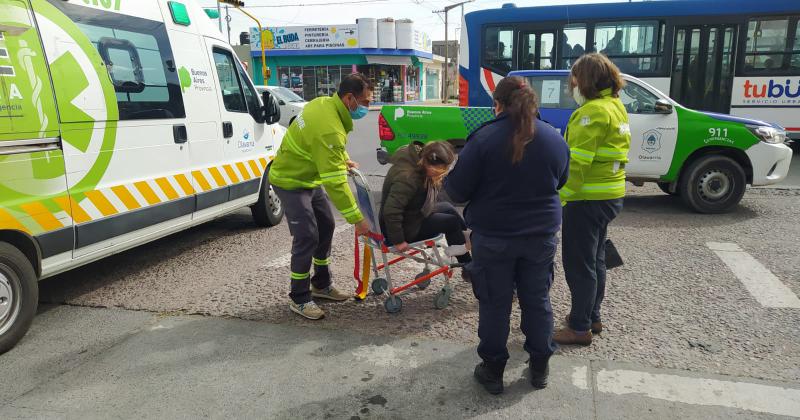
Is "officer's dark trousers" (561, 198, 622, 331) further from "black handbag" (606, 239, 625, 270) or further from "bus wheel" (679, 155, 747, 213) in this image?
"bus wheel" (679, 155, 747, 213)

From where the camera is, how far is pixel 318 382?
3.31 m

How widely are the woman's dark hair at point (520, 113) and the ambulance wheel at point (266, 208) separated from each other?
13.9ft

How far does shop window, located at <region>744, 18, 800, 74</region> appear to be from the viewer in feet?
35.4

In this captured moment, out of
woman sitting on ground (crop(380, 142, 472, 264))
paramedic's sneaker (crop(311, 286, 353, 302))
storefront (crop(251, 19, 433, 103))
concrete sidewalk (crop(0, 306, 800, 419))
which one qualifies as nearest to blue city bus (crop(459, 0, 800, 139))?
woman sitting on ground (crop(380, 142, 472, 264))

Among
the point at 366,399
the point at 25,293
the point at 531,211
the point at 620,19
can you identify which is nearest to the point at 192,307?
the point at 25,293

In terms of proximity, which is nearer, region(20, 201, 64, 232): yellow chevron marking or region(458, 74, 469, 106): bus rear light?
region(20, 201, 64, 232): yellow chevron marking

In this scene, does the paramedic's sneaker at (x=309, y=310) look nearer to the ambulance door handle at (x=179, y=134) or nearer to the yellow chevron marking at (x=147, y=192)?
the yellow chevron marking at (x=147, y=192)

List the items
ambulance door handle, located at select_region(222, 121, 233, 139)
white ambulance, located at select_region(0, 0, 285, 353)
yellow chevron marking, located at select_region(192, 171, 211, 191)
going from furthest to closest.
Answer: ambulance door handle, located at select_region(222, 121, 233, 139), yellow chevron marking, located at select_region(192, 171, 211, 191), white ambulance, located at select_region(0, 0, 285, 353)

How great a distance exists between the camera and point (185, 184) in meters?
5.24

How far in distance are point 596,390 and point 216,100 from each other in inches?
172

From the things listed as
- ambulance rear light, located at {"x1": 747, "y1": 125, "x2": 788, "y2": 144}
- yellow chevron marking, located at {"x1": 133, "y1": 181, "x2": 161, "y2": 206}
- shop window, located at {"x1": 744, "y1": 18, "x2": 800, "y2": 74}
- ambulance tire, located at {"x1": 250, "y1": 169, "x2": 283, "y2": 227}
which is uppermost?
shop window, located at {"x1": 744, "y1": 18, "x2": 800, "y2": 74}

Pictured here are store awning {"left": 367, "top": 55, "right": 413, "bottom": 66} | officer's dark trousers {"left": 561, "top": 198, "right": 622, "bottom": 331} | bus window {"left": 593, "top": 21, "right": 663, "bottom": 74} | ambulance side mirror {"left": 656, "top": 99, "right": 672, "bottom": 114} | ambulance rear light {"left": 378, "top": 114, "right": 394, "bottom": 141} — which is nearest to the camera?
officer's dark trousers {"left": 561, "top": 198, "right": 622, "bottom": 331}

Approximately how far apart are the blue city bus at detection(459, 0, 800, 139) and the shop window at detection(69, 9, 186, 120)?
849 centimetres

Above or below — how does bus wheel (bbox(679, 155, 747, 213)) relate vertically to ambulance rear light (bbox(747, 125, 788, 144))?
below
